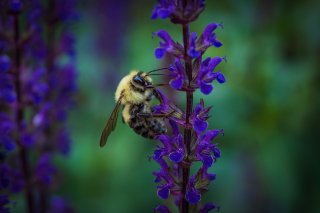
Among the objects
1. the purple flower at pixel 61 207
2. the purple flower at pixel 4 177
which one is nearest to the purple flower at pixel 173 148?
the purple flower at pixel 4 177

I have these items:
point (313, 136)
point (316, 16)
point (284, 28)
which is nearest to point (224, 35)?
point (284, 28)

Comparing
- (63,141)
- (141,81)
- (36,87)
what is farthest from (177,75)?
(63,141)

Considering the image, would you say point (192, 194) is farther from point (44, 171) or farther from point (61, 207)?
point (61, 207)

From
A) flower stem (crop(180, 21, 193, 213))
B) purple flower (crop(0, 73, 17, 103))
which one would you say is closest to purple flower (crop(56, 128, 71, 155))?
purple flower (crop(0, 73, 17, 103))

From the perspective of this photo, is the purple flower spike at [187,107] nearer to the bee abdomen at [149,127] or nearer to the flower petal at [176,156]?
the flower petal at [176,156]

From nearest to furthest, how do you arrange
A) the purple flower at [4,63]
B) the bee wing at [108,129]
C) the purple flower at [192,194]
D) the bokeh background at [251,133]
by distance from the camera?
the purple flower at [192,194] → the bee wing at [108,129] → the purple flower at [4,63] → the bokeh background at [251,133]
